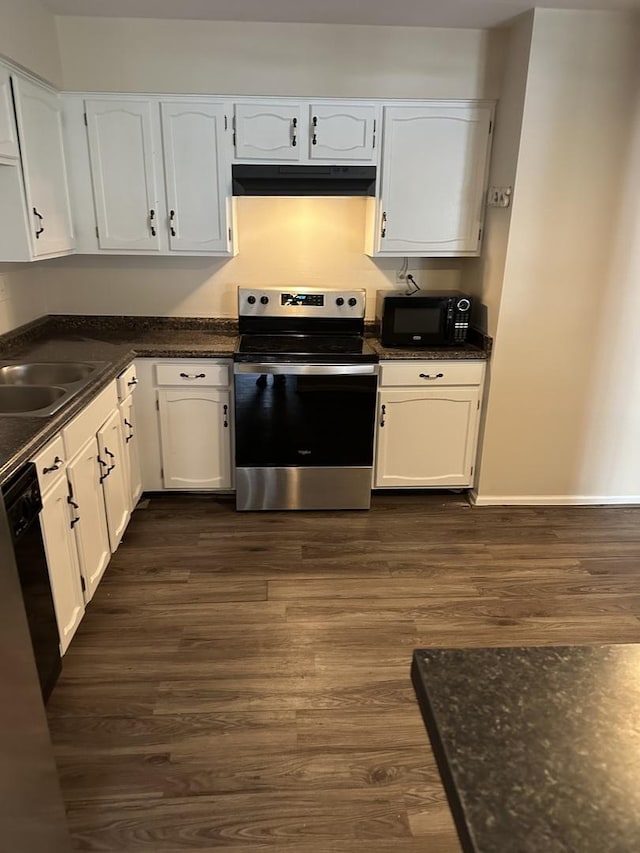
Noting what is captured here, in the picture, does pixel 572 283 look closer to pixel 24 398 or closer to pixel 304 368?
pixel 304 368

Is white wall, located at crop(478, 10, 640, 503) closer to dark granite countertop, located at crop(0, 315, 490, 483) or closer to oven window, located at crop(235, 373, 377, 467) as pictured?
dark granite countertop, located at crop(0, 315, 490, 483)

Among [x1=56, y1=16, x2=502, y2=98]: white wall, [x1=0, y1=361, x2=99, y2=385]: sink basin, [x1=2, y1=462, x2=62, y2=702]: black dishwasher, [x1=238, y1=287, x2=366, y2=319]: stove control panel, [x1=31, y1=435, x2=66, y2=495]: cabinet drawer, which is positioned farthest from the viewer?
→ [x1=238, y1=287, x2=366, y2=319]: stove control panel

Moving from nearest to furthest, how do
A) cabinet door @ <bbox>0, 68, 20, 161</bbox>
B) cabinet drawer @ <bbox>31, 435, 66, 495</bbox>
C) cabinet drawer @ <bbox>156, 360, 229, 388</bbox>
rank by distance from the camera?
cabinet drawer @ <bbox>31, 435, 66, 495</bbox> < cabinet door @ <bbox>0, 68, 20, 161</bbox> < cabinet drawer @ <bbox>156, 360, 229, 388</bbox>

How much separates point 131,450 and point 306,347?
1.08m

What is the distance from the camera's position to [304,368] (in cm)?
320

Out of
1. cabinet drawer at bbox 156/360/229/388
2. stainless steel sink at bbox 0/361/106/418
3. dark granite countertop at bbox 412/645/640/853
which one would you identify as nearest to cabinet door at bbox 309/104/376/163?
cabinet drawer at bbox 156/360/229/388

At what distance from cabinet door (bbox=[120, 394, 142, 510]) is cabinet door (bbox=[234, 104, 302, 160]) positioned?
4.64 ft

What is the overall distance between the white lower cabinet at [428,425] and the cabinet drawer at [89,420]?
1420mm

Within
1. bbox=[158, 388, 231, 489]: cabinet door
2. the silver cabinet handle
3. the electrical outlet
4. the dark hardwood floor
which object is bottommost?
the dark hardwood floor

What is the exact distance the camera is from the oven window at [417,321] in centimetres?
340

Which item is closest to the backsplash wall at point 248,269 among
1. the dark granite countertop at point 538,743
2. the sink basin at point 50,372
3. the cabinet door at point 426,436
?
the cabinet door at point 426,436

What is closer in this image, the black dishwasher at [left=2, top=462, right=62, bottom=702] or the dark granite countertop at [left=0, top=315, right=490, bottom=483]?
the black dishwasher at [left=2, top=462, right=62, bottom=702]

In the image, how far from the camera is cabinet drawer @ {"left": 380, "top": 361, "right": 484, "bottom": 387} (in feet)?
11.0

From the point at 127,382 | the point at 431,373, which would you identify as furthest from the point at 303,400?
the point at 127,382
